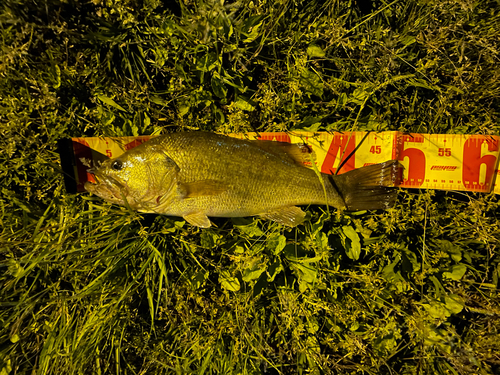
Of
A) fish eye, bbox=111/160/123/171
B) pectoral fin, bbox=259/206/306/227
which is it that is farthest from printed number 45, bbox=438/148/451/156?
fish eye, bbox=111/160/123/171

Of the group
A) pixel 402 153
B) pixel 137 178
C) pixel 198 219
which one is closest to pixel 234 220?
pixel 198 219

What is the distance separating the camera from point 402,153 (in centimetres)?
297

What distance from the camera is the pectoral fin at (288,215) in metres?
2.68

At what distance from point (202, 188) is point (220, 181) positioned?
164 millimetres

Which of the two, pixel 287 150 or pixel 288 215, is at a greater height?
pixel 287 150

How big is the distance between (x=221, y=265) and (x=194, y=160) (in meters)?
1.18

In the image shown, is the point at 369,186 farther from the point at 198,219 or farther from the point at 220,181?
the point at 198,219

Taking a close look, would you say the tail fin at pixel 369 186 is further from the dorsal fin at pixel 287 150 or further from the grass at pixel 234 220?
the dorsal fin at pixel 287 150

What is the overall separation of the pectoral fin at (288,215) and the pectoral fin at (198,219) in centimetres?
52

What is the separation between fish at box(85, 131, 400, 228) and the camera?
247cm

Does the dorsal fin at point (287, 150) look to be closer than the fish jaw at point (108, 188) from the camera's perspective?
No

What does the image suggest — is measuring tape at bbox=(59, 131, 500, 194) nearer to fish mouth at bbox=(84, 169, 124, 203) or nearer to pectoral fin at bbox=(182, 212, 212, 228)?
fish mouth at bbox=(84, 169, 124, 203)

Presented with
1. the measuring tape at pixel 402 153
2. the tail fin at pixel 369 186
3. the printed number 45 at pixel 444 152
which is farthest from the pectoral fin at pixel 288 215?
the printed number 45 at pixel 444 152

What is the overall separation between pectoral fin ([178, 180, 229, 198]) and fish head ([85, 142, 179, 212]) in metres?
0.10
